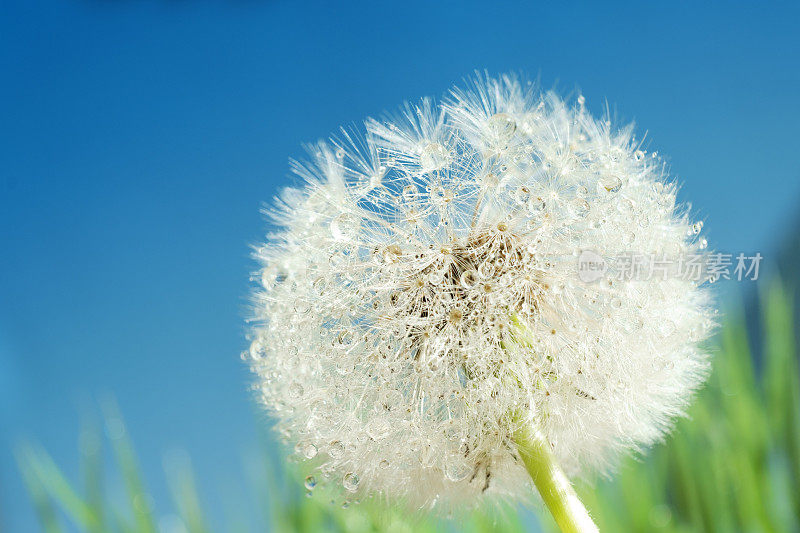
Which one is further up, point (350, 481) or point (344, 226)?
point (344, 226)

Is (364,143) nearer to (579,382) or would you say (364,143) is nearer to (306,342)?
(306,342)

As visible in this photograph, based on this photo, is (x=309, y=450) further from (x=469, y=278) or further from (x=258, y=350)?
(x=469, y=278)

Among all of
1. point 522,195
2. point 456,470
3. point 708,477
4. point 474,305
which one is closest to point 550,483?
point 456,470

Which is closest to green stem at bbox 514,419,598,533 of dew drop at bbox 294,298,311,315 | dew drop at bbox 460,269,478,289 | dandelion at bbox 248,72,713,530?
dandelion at bbox 248,72,713,530

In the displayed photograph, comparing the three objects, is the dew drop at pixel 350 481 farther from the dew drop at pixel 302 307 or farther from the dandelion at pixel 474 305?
the dew drop at pixel 302 307

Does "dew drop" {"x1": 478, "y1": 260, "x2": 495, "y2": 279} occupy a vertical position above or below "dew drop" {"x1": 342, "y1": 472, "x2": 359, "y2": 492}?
above

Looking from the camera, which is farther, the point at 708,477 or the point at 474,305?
the point at 708,477

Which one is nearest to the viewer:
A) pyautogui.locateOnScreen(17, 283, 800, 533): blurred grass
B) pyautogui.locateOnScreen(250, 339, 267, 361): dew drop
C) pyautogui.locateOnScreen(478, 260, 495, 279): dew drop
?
pyautogui.locateOnScreen(478, 260, 495, 279): dew drop

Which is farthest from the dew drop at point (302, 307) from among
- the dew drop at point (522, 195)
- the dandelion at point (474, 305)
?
the dew drop at point (522, 195)

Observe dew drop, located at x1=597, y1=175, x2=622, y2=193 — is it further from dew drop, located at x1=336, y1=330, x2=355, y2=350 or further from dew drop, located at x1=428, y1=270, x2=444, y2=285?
dew drop, located at x1=336, y1=330, x2=355, y2=350
